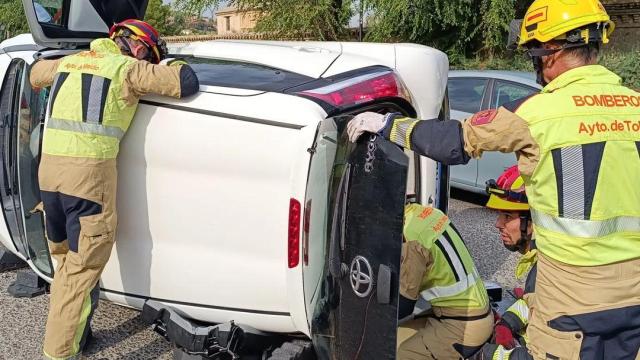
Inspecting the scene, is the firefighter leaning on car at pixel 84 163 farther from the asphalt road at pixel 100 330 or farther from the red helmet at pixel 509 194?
the red helmet at pixel 509 194

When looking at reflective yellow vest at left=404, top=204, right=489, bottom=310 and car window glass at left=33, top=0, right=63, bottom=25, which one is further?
car window glass at left=33, top=0, right=63, bottom=25

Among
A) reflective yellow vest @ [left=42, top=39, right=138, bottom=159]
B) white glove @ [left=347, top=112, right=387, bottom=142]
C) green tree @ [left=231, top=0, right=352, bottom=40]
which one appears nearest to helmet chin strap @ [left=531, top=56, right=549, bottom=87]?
white glove @ [left=347, top=112, right=387, bottom=142]

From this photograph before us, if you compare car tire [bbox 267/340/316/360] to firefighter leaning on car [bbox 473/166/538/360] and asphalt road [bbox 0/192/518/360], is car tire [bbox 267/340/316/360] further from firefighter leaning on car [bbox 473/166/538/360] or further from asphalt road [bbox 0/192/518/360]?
asphalt road [bbox 0/192/518/360]

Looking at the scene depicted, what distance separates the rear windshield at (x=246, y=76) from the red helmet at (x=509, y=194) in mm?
1021

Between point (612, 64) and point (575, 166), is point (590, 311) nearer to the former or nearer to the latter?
point (575, 166)

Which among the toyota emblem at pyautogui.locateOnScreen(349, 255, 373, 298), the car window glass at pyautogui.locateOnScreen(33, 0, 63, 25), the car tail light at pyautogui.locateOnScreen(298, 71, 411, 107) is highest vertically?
the car window glass at pyautogui.locateOnScreen(33, 0, 63, 25)

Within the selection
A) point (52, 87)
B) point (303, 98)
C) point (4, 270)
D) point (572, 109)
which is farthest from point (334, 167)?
point (4, 270)

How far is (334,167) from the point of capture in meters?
2.47

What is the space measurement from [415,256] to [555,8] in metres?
1.14

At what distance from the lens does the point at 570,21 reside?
6.76 ft

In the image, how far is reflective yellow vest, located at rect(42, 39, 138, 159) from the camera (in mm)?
2893

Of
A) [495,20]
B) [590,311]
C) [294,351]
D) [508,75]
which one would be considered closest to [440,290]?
[294,351]

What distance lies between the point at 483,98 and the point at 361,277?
4.89 m

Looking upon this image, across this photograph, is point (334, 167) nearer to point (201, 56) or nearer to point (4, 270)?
point (201, 56)
